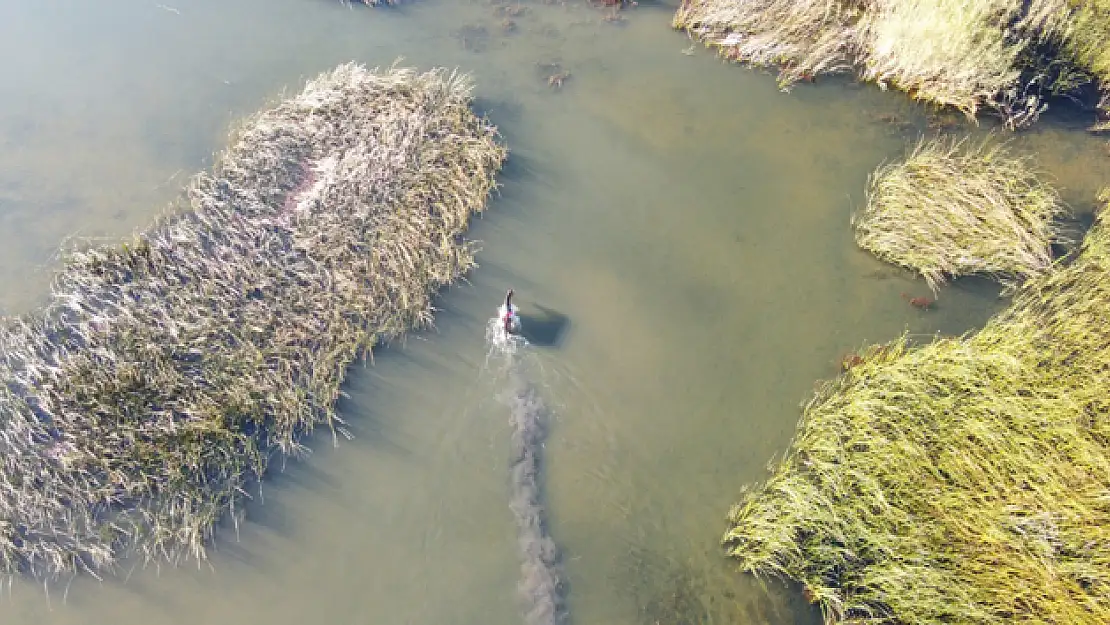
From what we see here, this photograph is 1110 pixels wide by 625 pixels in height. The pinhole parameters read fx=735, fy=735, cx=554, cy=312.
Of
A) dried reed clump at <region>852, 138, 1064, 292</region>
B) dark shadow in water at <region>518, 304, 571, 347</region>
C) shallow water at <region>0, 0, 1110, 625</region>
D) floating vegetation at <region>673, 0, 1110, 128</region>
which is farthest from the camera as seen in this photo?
floating vegetation at <region>673, 0, 1110, 128</region>

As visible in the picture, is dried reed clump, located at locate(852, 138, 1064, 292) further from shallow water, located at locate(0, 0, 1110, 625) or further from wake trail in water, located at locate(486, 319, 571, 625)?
wake trail in water, located at locate(486, 319, 571, 625)

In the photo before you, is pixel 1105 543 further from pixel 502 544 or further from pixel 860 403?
pixel 502 544

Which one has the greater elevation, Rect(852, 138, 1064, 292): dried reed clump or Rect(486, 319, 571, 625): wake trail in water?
Rect(852, 138, 1064, 292): dried reed clump

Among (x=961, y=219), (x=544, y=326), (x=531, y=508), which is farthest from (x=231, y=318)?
(x=961, y=219)

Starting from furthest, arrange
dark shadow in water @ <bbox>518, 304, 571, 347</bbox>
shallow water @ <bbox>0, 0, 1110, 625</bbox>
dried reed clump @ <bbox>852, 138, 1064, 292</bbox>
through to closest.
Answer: dried reed clump @ <bbox>852, 138, 1064, 292</bbox>
dark shadow in water @ <bbox>518, 304, 571, 347</bbox>
shallow water @ <bbox>0, 0, 1110, 625</bbox>

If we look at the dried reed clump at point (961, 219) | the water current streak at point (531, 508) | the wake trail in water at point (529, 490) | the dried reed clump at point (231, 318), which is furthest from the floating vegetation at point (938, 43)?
the water current streak at point (531, 508)

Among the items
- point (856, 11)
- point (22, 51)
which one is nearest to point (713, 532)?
point (856, 11)

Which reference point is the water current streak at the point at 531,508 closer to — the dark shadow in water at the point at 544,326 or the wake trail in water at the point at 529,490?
the wake trail in water at the point at 529,490

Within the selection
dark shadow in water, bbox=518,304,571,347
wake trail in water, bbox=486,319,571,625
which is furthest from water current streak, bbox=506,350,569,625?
dark shadow in water, bbox=518,304,571,347
